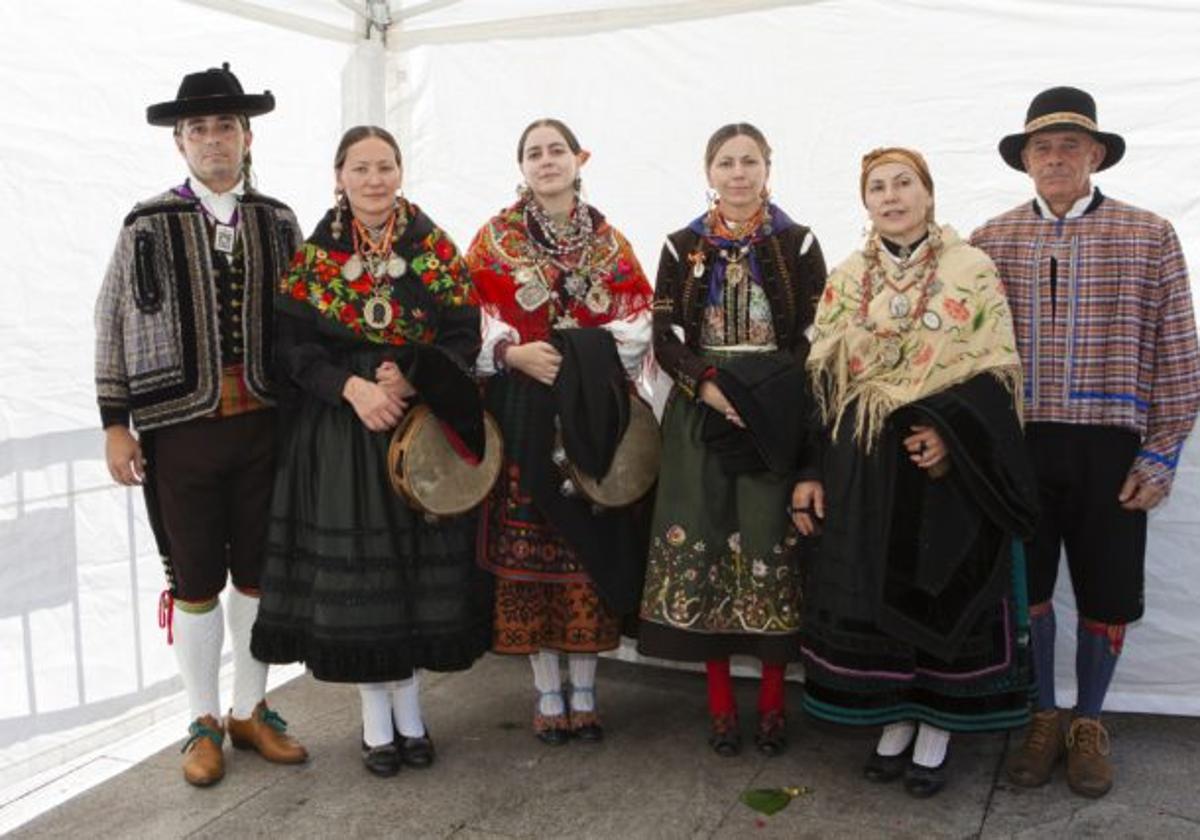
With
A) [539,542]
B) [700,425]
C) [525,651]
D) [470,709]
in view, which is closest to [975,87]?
[700,425]

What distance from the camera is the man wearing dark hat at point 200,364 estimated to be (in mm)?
2844

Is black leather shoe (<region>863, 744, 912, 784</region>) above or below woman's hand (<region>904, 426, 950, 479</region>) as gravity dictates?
below

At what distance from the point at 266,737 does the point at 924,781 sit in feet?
5.83

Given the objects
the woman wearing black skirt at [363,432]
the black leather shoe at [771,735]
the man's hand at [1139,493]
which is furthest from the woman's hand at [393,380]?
the man's hand at [1139,493]

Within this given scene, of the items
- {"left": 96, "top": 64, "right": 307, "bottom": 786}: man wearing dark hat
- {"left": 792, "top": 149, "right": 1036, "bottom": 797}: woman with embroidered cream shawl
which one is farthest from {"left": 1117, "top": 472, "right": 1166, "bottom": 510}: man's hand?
{"left": 96, "top": 64, "right": 307, "bottom": 786}: man wearing dark hat

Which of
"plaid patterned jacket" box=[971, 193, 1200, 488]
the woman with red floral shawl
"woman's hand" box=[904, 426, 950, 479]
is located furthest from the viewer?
the woman with red floral shawl

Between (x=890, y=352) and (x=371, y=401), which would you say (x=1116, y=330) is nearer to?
(x=890, y=352)

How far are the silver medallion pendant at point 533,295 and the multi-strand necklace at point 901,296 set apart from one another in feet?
2.76

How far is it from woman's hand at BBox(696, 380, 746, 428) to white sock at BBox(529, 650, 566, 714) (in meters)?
0.86

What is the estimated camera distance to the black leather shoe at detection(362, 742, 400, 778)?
3.02 m

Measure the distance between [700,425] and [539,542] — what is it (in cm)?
55

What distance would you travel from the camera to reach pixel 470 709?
11.6ft

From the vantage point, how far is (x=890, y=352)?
270cm

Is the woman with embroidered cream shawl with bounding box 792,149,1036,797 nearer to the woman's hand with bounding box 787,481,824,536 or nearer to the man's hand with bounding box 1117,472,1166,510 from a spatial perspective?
the woman's hand with bounding box 787,481,824,536
